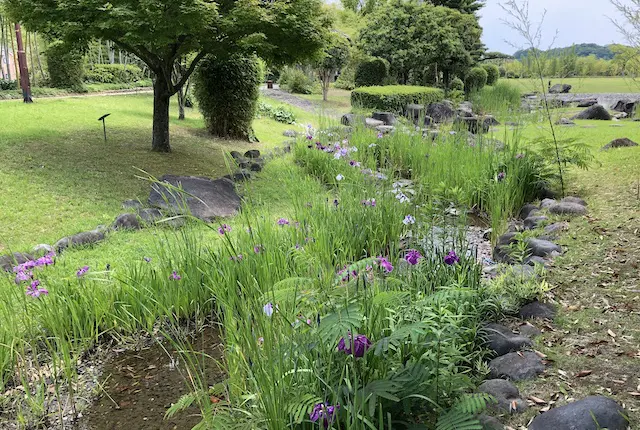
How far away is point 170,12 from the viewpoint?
17.9 feet

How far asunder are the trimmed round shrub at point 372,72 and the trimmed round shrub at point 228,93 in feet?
26.2

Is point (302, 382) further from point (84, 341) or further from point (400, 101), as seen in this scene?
point (400, 101)

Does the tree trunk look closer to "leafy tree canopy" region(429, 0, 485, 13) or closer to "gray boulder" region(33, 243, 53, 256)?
"gray boulder" region(33, 243, 53, 256)

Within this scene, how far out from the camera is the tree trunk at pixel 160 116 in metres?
7.31

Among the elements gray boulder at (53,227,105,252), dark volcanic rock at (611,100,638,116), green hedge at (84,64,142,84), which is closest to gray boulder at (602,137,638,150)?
gray boulder at (53,227,105,252)

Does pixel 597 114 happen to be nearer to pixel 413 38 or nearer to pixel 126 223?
pixel 413 38

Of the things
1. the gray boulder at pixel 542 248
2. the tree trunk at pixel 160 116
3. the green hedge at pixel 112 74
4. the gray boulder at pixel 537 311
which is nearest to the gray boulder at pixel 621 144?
the gray boulder at pixel 542 248

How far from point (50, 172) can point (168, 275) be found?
396 centimetres

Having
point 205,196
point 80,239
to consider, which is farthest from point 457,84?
point 80,239

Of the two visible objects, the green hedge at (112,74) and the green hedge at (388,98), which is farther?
the green hedge at (112,74)

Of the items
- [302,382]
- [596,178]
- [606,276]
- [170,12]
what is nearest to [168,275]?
[302,382]

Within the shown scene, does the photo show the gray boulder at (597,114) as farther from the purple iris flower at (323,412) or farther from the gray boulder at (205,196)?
the purple iris flower at (323,412)

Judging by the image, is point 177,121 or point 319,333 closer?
point 319,333

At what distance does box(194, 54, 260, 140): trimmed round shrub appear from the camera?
8992 mm
